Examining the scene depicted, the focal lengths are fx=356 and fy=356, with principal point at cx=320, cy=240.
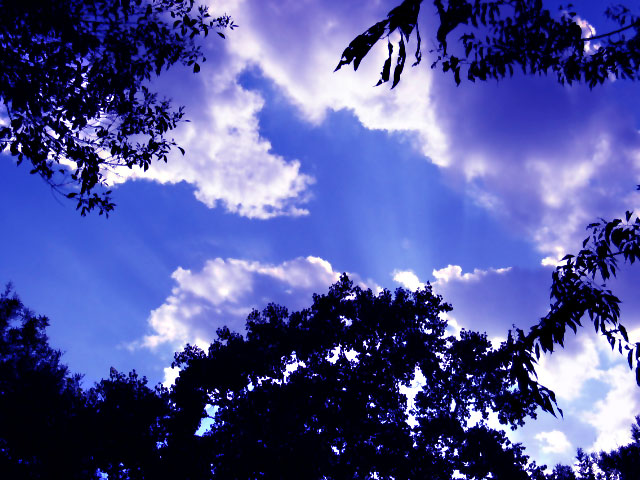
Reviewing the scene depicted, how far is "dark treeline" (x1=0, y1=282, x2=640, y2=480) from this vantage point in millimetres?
19234

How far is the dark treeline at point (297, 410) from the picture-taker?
19234 mm

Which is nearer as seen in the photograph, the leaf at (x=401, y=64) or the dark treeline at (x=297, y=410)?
the leaf at (x=401, y=64)

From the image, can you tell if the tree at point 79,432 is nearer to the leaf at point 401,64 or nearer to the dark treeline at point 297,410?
the dark treeline at point 297,410

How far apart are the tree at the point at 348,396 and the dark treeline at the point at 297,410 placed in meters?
0.06

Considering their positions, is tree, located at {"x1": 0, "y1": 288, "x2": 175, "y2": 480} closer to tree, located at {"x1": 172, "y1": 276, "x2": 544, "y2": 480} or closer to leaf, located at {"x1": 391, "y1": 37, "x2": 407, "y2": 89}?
tree, located at {"x1": 172, "y1": 276, "x2": 544, "y2": 480}

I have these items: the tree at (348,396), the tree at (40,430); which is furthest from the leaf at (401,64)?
the tree at (40,430)

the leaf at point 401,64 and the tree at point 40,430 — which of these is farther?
the tree at point 40,430

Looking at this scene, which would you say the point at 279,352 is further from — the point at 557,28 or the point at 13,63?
the point at 557,28

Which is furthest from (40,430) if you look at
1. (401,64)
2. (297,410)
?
(401,64)

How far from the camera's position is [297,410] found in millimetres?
19672

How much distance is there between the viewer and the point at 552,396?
19.1ft

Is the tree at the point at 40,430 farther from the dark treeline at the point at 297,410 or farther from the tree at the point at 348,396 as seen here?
the tree at the point at 348,396

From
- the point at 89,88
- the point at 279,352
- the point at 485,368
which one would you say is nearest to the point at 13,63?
the point at 89,88

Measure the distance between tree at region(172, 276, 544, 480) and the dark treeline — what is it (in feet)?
0.20
